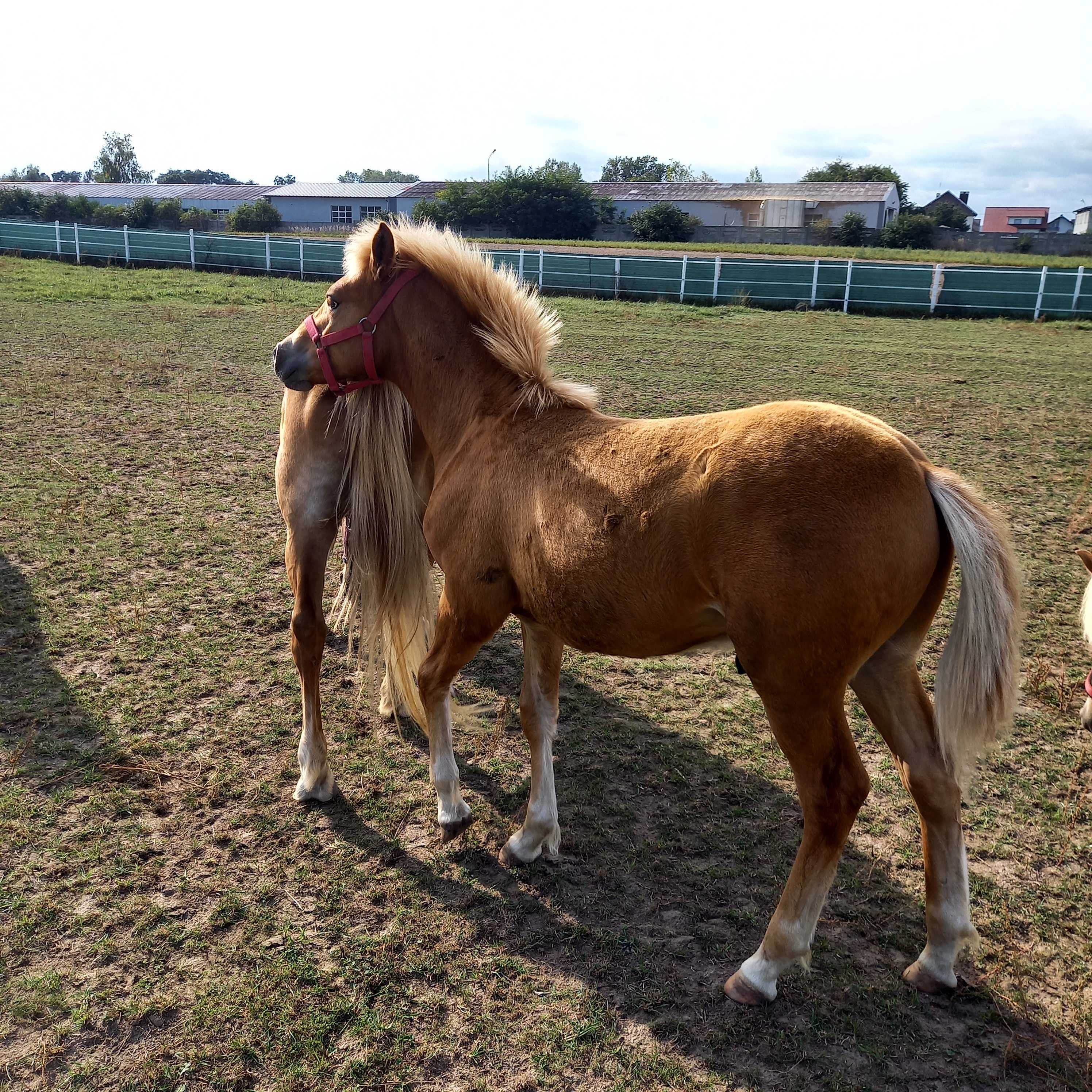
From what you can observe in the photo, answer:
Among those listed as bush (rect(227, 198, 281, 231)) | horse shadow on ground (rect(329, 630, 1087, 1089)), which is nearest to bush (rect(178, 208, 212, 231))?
bush (rect(227, 198, 281, 231))

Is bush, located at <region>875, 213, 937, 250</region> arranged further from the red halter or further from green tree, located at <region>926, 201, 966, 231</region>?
the red halter

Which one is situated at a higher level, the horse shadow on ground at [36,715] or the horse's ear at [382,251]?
the horse's ear at [382,251]

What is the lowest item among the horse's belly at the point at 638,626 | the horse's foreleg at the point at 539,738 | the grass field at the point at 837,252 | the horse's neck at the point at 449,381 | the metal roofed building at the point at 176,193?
the horse's foreleg at the point at 539,738

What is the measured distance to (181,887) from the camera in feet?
9.36

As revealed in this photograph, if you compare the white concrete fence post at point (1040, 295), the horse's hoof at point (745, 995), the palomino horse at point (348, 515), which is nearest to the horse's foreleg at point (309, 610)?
the palomino horse at point (348, 515)

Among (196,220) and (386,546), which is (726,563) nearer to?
(386,546)

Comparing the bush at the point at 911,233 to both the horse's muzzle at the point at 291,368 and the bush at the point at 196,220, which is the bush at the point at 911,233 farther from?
the horse's muzzle at the point at 291,368

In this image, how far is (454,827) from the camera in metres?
3.14

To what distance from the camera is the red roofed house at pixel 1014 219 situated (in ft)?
270

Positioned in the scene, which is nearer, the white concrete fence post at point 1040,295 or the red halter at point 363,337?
the red halter at point 363,337

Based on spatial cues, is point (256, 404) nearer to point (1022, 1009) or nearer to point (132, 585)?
point (132, 585)

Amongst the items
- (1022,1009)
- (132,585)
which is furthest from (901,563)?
(132,585)

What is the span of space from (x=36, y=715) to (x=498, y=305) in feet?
8.98

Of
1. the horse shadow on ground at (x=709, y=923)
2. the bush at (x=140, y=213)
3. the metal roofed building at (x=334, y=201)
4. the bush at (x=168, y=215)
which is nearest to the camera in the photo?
the horse shadow on ground at (x=709, y=923)
